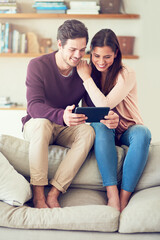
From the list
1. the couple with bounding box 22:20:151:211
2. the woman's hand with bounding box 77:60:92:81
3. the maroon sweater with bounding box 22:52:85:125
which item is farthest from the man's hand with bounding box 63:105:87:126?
the woman's hand with bounding box 77:60:92:81

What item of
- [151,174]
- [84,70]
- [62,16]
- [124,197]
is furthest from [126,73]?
[62,16]

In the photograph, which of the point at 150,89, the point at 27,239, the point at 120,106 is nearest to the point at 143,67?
the point at 150,89

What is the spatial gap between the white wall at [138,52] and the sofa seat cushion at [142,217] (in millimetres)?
2278

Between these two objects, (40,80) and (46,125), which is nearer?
(46,125)

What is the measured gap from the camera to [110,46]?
204 centimetres

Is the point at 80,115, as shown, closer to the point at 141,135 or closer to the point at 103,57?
the point at 141,135

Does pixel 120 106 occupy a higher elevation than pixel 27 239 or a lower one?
higher

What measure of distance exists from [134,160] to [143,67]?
7.02ft

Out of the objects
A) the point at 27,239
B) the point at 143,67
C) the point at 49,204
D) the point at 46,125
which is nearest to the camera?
the point at 27,239

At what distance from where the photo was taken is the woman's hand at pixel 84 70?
210 centimetres

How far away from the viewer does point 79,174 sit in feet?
6.31

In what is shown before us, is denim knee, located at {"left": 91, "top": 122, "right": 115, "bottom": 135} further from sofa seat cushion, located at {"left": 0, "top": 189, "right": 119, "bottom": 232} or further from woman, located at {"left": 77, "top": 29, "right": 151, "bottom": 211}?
sofa seat cushion, located at {"left": 0, "top": 189, "right": 119, "bottom": 232}

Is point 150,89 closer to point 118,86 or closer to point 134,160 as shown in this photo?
point 118,86

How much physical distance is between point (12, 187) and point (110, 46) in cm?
100
